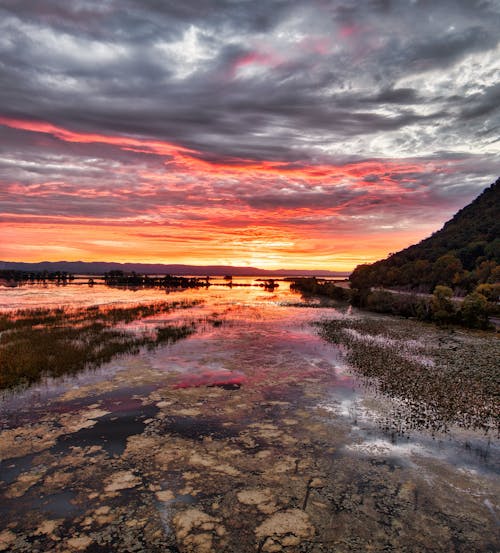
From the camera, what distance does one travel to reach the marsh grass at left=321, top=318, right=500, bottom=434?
13.1 m

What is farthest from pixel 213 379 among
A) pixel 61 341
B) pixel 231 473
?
pixel 61 341

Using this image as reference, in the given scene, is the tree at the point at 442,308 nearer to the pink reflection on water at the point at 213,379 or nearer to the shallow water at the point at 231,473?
the shallow water at the point at 231,473

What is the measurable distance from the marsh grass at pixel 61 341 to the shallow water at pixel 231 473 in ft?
8.00

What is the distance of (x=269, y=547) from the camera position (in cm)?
673

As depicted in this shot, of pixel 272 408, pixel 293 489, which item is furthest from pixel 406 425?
pixel 293 489

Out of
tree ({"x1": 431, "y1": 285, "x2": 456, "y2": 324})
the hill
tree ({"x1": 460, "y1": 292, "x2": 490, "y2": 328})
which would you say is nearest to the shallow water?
tree ({"x1": 460, "y1": 292, "x2": 490, "y2": 328})

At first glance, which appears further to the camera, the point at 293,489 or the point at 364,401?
the point at 364,401

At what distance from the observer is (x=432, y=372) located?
61.1 ft

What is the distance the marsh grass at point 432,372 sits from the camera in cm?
1315

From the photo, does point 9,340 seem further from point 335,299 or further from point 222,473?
point 335,299

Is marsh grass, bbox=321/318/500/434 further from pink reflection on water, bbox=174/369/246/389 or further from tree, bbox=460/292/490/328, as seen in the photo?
pink reflection on water, bbox=174/369/246/389

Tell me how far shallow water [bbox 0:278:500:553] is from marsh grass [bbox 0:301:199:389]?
244 centimetres

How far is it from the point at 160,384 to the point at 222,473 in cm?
815

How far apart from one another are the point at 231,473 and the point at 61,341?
20.5 meters
